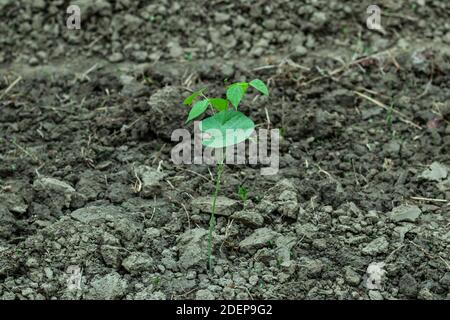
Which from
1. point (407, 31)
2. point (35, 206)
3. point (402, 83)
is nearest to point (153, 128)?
point (35, 206)

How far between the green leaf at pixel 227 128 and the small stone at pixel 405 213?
81cm

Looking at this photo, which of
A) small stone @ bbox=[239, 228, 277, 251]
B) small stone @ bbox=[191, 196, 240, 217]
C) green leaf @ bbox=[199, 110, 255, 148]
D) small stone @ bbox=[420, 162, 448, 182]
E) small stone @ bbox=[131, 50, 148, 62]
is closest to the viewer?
green leaf @ bbox=[199, 110, 255, 148]

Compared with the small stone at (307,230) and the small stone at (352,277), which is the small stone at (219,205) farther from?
the small stone at (352,277)

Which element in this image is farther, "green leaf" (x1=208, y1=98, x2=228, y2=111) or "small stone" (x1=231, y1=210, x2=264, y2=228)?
"small stone" (x1=231, y1=210, x2=264, y2=228)

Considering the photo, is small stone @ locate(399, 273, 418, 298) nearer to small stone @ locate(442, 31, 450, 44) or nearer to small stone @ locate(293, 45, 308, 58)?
small stone @ locate(293, 45, 308, 58)

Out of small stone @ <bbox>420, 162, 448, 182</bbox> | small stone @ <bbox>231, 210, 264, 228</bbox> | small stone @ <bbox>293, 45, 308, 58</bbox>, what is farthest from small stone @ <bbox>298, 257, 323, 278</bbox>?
small stone @ <bbox>293, 45, 308, 58</bbox>

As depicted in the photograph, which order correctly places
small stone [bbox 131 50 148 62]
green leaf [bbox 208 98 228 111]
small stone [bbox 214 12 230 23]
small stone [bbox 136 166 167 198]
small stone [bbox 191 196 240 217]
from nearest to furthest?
green leaf [bbox 208 98 228 111] < small stone [bbox 191 196 240 217] < small stone [bbox 136 166 167 198] < small stone [bbox 131 50 148 62] < small stone [bbox 214 12 230 23]

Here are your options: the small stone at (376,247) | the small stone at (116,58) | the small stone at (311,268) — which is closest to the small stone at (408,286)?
the small stone at (376,247)

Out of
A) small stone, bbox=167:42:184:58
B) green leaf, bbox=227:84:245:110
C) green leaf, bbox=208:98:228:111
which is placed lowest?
small stone, bbox=167:42:184:58

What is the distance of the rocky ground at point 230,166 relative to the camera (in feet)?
8.16

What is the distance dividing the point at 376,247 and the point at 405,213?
0.85 feet

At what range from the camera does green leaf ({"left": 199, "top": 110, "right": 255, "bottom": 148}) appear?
2.18 m
